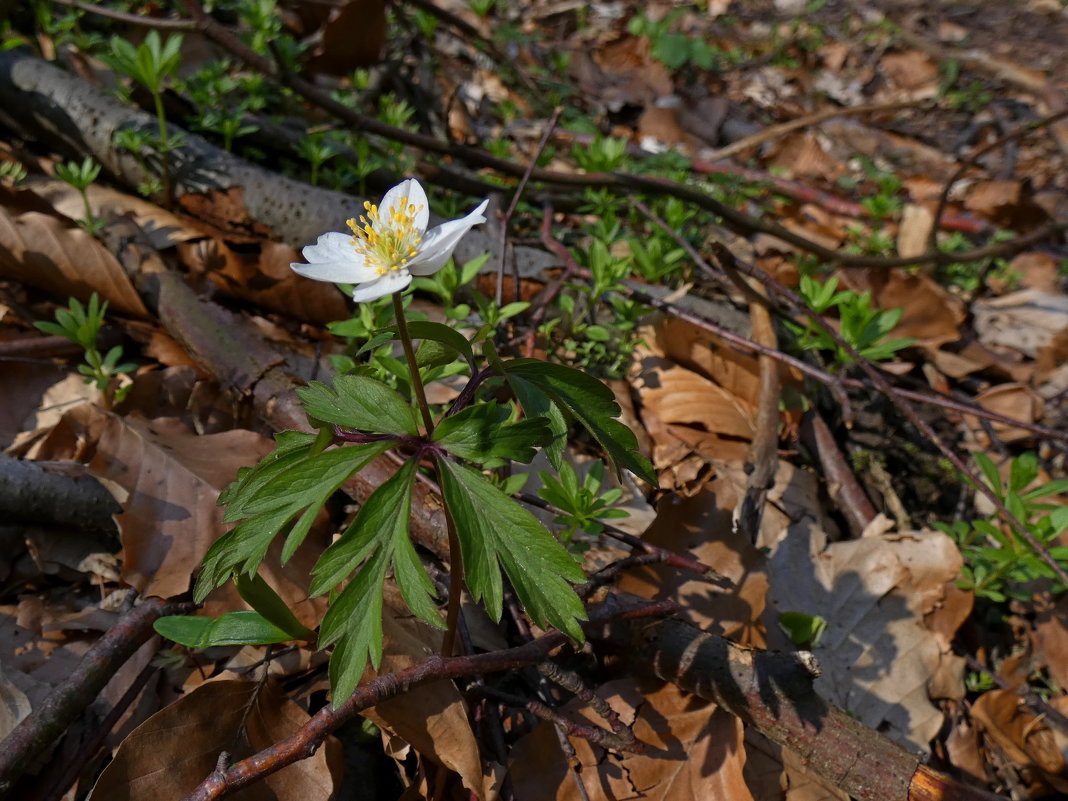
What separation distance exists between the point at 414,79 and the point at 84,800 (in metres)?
5.11

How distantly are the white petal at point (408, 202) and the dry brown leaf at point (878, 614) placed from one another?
6.15ft

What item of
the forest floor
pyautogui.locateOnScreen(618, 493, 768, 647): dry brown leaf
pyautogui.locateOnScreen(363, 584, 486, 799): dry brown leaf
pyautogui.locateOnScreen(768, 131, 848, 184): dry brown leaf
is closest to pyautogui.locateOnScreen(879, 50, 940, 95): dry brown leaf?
pyautogui.locateOnScreen(768, 131, 848, 184): dry brown leaf

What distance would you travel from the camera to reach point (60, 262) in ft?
9.00

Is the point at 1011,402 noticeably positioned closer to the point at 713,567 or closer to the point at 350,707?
the point at 713,567

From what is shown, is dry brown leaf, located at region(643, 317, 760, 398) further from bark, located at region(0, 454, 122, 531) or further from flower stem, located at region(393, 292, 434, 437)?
bark, located at region(0, 454, 122, 531)

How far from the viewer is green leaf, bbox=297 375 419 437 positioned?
134 centimetres

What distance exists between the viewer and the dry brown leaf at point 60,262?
2.70m

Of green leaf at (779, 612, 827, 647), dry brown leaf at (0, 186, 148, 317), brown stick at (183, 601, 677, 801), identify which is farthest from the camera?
dry brown leaf at (0, 186, 148, 317)

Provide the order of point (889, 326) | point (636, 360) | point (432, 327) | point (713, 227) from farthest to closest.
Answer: point (713, 227) → point (636, 360) → point (889, 326) → point (432, 327)

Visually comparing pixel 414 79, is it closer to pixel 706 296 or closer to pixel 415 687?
pixel 706 296

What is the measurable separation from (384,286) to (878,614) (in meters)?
2.33

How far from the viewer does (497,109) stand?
543 cm

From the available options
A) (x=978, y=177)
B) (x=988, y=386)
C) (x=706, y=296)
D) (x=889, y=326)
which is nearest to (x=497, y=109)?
(x=706, y=296)

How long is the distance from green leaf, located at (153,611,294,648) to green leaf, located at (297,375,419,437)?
69cm
